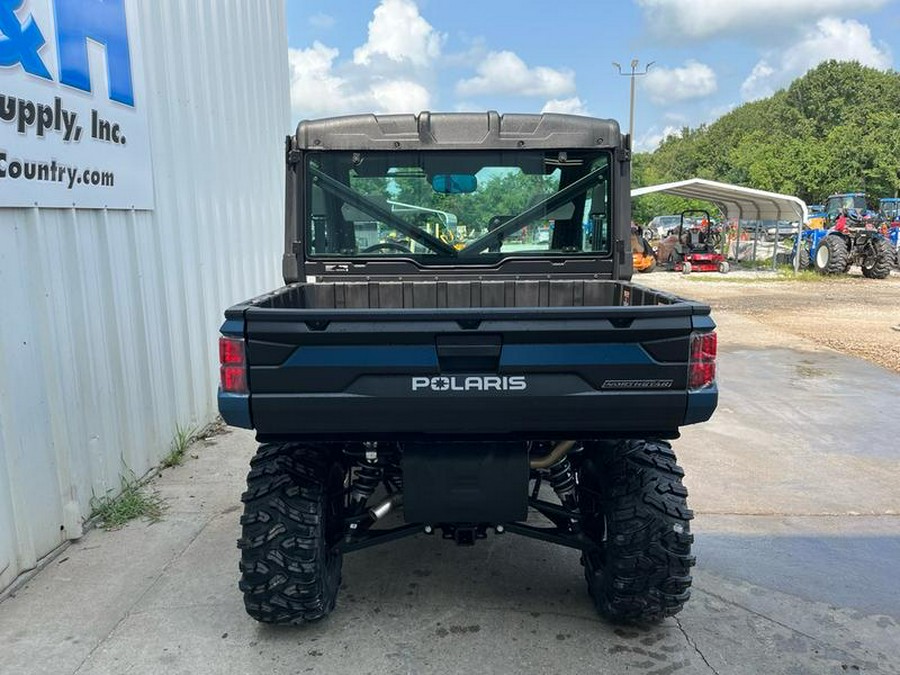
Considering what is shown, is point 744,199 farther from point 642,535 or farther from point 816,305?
point 642,535

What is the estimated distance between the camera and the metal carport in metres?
18.4

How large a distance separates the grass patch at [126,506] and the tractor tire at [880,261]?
1956 centimetres

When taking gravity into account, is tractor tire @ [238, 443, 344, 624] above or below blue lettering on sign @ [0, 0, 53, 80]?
below

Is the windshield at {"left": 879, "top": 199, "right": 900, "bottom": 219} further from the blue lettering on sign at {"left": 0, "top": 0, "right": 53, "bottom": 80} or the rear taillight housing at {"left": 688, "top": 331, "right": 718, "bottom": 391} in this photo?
the blue lettering on sign at {"left": 0, "top": 0, "right": 53, "bottom": 80}

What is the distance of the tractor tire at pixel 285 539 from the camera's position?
287cm

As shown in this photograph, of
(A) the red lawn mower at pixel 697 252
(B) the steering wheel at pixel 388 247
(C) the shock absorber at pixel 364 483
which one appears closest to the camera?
(C) the shock absorber at pixel 364 483

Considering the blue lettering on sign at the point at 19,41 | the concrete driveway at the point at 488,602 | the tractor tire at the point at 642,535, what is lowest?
the concrete driveway at the point at 488,602

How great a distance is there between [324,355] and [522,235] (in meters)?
2.02

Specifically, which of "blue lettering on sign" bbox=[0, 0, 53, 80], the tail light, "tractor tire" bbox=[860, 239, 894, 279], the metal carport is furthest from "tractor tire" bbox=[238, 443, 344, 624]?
"tractor tire" bbox=[860, 239, 894, 279]

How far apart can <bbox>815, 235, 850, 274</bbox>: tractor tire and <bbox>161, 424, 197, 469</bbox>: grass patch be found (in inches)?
725

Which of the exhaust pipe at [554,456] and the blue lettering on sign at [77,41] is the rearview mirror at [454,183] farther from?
the blue lettering on sign at [77,41]

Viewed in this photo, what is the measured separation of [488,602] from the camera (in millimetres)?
3326

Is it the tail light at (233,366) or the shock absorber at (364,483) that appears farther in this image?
the shock absorber at (364,483)

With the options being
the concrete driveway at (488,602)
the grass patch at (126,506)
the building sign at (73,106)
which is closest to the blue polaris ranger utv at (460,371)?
the concrete driveway at (488,602)
